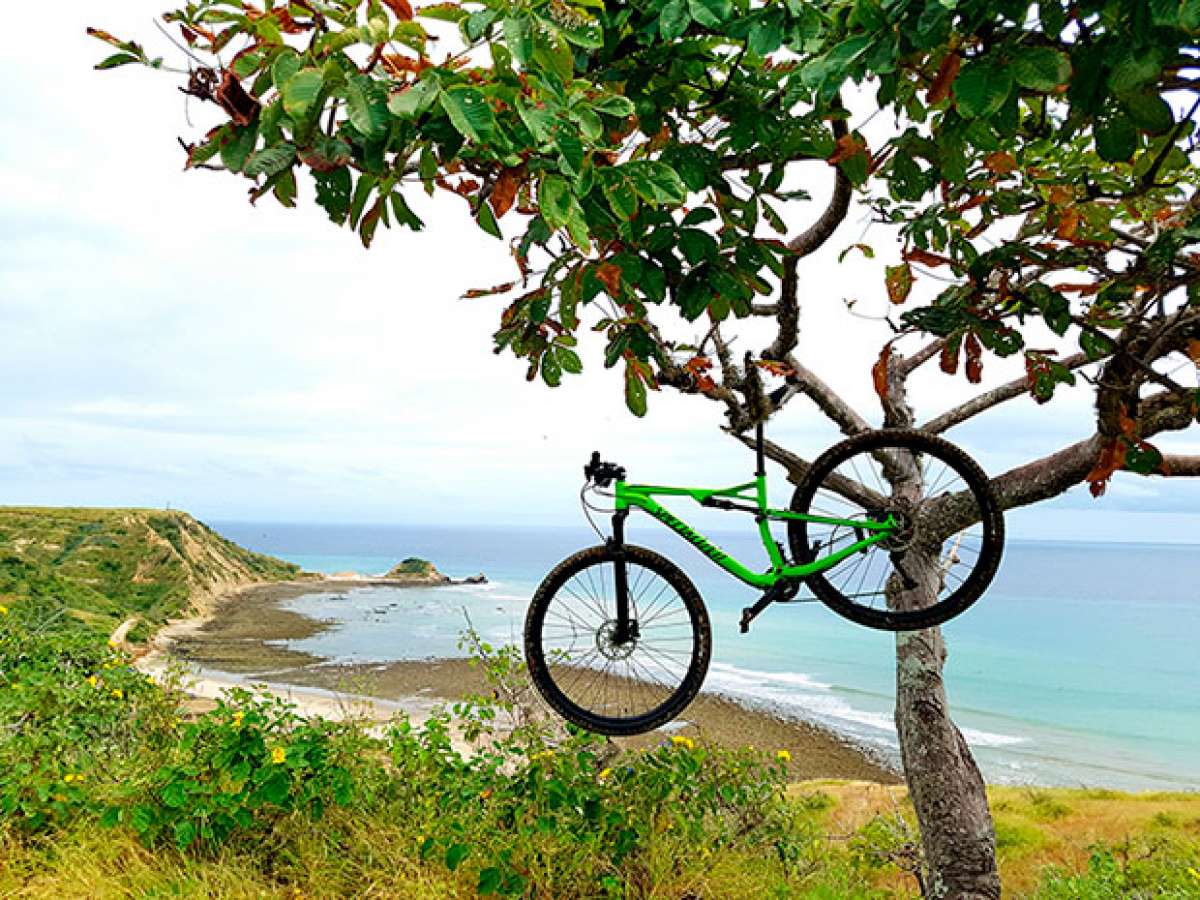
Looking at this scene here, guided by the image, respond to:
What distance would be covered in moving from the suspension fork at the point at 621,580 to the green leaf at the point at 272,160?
142 centimetres

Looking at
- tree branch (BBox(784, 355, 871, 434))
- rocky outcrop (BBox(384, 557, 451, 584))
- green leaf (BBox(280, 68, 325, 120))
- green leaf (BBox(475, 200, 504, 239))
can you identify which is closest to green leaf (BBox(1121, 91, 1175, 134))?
green leaf (BBox(475, 200, 504, 239))

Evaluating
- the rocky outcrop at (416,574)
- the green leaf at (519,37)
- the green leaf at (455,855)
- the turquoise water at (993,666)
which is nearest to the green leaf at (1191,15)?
the green leaf at (519,37)

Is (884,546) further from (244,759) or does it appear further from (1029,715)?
(1029,715)

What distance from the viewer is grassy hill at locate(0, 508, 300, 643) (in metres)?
21.9

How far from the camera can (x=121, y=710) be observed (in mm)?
4695

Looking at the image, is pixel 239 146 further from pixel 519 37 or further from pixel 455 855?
pixel 455 855

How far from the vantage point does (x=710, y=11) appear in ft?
5.00

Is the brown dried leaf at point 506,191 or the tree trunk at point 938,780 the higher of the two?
the brown dried leaf at point 506,191

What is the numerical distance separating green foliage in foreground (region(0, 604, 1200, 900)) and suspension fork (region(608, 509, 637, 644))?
64.5 inches

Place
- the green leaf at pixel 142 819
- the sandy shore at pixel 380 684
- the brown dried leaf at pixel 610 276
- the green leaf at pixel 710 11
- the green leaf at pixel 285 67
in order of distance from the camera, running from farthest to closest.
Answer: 1. the sandy shore at pixel 380 684
2. the green leaf at pixel 142 819
3. the brown dried leaf at pixel 610 276
4. the green leaf at pixel 710 11
5. the green leaf at pixel 285 67

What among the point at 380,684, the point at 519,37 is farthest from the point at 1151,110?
the point at 380,684

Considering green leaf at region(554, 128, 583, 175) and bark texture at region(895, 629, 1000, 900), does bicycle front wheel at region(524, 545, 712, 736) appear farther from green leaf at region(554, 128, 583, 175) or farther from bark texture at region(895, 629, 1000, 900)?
bark texture at region(895, 629, 1000, 900)

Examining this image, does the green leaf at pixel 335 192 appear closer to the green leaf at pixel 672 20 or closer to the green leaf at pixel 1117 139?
the green leaf at pixel 672 20

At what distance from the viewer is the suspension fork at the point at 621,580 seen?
2.40 meters
